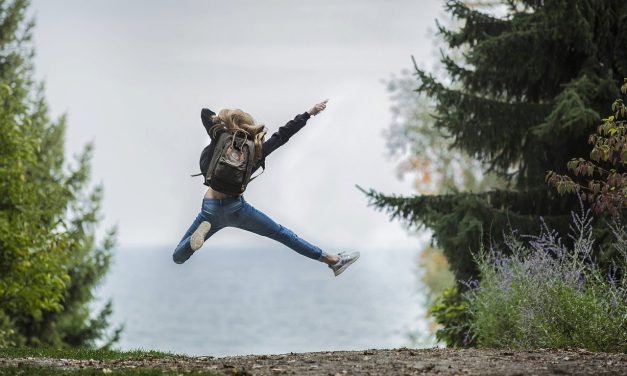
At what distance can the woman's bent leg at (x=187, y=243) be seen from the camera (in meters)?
9.14

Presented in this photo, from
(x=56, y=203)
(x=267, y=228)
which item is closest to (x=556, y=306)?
(x=267, y=228)

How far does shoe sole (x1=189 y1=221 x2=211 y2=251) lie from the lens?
8.84 meters

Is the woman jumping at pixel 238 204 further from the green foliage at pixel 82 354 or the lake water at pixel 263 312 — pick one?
the lake water at pixel 263 312

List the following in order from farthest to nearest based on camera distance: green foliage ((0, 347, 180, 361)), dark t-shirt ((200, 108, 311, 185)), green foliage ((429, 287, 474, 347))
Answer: green foliage ((429, 287, 474, 347))
green foliage ((0, 347, 180, 361))
dark t-shirt ((200, 108, 311, 185))

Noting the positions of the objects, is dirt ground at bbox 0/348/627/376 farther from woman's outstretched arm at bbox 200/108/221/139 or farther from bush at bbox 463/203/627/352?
woman's outstretched arm at bbox 200/108/221/139

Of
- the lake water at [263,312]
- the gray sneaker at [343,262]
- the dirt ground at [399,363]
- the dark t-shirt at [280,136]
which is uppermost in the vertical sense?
the lake water at [263,312]

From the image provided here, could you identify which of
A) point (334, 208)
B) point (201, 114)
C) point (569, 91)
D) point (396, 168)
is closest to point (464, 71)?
point (569, 91)

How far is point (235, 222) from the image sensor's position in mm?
9328

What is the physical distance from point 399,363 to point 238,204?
7.52ft

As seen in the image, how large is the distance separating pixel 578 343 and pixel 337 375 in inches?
144

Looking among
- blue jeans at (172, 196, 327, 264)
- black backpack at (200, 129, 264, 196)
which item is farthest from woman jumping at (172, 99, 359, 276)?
black backpack at (200, 129, 264, 196)

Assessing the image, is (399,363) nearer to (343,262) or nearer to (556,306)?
(343,262)

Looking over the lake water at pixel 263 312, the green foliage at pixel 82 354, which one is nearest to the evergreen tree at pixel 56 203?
the green foliage at pixel 82 354

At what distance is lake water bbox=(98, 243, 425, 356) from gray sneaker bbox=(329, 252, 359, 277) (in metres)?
24.1
